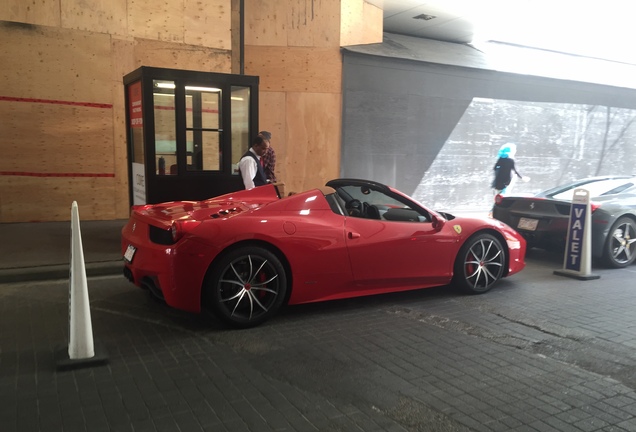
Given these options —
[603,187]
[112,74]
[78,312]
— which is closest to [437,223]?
[78,312]

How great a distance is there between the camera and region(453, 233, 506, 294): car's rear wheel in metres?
5.53

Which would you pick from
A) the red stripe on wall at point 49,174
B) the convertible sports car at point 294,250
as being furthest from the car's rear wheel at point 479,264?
the red stripe on wall at point 49,174

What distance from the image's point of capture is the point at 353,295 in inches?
195

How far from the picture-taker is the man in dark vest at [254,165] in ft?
23.1

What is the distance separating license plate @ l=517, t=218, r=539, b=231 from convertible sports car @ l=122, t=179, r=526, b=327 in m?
1.94

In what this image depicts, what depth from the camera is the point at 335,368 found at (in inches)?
140

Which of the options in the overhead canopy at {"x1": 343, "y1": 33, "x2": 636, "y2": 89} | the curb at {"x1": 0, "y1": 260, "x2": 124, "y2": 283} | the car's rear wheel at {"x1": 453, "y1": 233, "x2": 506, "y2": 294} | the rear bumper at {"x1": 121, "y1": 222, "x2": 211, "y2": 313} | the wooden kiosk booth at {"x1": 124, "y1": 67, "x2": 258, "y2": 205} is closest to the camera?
the rear bumper at {"x1": 121, "y1": 222, "x2": 211, "y2": 313}

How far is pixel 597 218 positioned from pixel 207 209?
224 inches

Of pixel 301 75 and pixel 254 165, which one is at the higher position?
pixel 301 75

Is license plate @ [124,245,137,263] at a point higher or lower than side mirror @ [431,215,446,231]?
lower

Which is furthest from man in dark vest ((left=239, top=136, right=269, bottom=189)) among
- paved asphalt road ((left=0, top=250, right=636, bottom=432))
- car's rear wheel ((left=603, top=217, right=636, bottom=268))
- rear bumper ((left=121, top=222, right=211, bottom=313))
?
car's rear wheel ((left=603, top=217, right=636, bottom=268))

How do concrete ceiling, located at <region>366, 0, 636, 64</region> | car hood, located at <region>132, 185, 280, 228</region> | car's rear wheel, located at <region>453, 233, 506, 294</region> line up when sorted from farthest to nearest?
1. concrete ceiling, located at <region>366, 0, 636, 64</region>
2. car's rear wheel, located at <region>453, 233, 506, 294</region>
3. car hood, located at <region>132, 185, 280, 228</region>

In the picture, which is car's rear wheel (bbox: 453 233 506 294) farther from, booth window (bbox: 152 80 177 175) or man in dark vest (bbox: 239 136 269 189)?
booth window (bbox: 152 80 177 175)

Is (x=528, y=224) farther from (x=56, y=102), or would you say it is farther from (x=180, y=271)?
(x=56, y=102)
